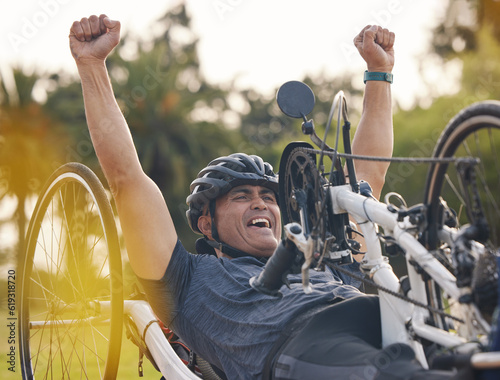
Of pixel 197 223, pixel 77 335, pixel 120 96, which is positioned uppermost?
pixel 120 96

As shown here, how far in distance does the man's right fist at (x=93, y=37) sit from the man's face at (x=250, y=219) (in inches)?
42.8

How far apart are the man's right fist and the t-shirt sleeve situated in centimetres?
101

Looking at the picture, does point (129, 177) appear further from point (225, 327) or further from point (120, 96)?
point (120, 96)

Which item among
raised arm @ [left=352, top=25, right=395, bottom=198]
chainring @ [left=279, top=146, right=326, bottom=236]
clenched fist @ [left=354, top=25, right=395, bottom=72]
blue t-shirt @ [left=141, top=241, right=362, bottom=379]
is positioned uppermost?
clenched fist @ [left=354, top=25, right=395, bottom=72]

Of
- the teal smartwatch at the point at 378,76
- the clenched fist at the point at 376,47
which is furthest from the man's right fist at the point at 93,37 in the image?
the teal smartwatch at the point at 378,76

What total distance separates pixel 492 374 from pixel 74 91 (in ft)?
57.2

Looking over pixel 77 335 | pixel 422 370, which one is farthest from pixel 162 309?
pixel 422 370

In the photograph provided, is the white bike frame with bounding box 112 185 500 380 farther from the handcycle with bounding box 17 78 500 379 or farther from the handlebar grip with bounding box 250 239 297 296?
the handlebar grip with bounding box 250 239 297 296

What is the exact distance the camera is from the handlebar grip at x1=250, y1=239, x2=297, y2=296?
266 centimetres

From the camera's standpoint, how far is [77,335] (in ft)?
12.2

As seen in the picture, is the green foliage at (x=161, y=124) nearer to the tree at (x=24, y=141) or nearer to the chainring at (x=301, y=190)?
the tree at (x=24, y=141)

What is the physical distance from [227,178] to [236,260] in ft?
1.86

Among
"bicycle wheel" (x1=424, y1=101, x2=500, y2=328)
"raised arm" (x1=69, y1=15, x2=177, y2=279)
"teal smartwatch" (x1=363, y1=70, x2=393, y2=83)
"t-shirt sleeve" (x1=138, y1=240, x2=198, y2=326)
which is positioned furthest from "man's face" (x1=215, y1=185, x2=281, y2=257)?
"bicycle wheel" (x1=424, y1=101, x2=500, y2=328)

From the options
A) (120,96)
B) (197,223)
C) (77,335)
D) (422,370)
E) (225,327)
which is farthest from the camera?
(120,96)
